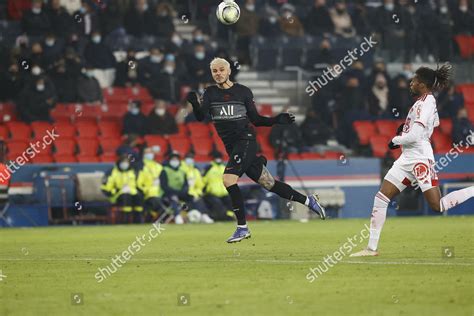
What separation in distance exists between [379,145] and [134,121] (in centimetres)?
637

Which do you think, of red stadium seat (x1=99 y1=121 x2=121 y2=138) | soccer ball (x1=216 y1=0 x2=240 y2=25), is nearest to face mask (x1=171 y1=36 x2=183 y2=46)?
red stadium seat (x1=99 y1=121 x2=121 y2=138)

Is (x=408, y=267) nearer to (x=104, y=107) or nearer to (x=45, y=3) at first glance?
(x=104, y=107)

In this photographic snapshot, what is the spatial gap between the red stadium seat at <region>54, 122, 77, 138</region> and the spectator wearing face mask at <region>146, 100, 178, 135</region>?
1.86m

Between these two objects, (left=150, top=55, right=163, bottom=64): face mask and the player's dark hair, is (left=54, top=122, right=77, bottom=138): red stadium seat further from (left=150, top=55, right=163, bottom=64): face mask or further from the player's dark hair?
the player's dark hair

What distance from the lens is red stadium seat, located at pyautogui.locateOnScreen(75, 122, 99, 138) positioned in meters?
29.1

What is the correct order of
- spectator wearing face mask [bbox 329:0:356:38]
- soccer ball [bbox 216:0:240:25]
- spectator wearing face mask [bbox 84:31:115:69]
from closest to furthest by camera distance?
soccer ball [bbox 216:0:240:25] → spectator wearing face mask [bbox 84:31:115:69] → spectator wearing face mask [bbox 329:0:356:38]

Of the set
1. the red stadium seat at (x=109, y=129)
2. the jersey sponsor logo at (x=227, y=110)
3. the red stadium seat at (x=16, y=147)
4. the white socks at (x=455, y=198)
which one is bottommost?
the red stadium seat at (x=16, y=147)

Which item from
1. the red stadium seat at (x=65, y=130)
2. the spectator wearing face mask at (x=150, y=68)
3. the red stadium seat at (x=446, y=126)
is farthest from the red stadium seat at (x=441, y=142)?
the red stadium seat at (x=65, y=130)

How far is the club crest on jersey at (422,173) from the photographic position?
14172 millimetres

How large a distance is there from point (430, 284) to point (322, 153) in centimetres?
1816

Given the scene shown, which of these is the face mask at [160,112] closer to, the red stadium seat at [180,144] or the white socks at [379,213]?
the red stadium seat at [180,144]

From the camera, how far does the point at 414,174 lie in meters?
14.2

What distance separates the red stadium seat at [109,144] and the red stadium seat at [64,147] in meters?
0.76

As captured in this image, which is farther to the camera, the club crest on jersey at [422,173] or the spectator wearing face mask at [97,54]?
the spectator wearing face mask at [97,54]
